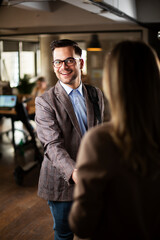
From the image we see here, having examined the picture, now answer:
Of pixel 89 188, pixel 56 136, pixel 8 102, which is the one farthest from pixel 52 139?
pixel 8 102

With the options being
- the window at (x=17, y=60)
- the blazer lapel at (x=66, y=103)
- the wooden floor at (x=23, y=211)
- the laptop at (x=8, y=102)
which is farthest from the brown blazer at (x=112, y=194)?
the window at (x=17, y=60)

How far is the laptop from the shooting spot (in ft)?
20.5

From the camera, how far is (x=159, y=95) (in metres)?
0.98

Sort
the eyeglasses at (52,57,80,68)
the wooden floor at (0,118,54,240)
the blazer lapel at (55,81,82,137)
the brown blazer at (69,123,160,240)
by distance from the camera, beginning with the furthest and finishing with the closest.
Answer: the wooden floor at (0,118,54,240)
the eyeglasses at (52,57,80,68)
the blazer lapel at (55,81,82,137)
the brown blazer at (69,123,160,240)

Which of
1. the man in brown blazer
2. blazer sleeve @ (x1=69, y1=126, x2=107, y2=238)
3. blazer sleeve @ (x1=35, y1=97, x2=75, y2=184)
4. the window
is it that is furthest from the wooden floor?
the window

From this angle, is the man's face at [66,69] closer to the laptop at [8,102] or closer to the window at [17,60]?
the laptop at [8,102]

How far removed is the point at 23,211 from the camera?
3.67 m

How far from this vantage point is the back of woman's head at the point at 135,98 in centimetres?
94

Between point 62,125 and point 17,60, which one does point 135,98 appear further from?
point 17,60

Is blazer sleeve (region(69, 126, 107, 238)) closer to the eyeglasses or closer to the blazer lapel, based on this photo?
the blazer lapel

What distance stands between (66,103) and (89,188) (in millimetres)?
922

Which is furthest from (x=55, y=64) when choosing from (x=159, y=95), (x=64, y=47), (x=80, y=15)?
(x=80, y=15)

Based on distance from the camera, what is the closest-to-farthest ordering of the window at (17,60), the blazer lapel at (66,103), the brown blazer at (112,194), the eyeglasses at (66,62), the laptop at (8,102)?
1. the brown blazer at (112,194)
2. the blazer lapel at (66,103)
3. the eyeglasses at (66,62)
4. the laptop at (8,102)
5. the window at (17,60)

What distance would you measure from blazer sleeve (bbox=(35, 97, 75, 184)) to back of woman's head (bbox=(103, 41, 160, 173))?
74 centimetres
